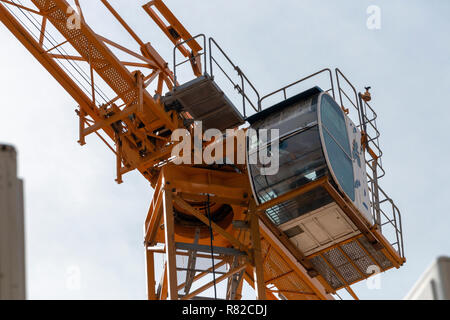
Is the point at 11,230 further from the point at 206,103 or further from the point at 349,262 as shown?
the point at 349,262

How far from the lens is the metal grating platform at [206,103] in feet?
74.3

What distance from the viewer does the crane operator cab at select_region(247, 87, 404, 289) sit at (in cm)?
2077

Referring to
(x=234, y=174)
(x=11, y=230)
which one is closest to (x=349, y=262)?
(x=234, y=174)

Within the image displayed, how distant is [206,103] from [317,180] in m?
3.91

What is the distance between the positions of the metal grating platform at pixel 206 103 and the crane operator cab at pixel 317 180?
118 cm

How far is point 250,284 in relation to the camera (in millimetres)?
24406

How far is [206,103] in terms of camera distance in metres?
23.1

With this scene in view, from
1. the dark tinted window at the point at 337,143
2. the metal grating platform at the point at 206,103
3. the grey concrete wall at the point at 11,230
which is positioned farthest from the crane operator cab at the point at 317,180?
the grey concrete wall at the point at 11,230
